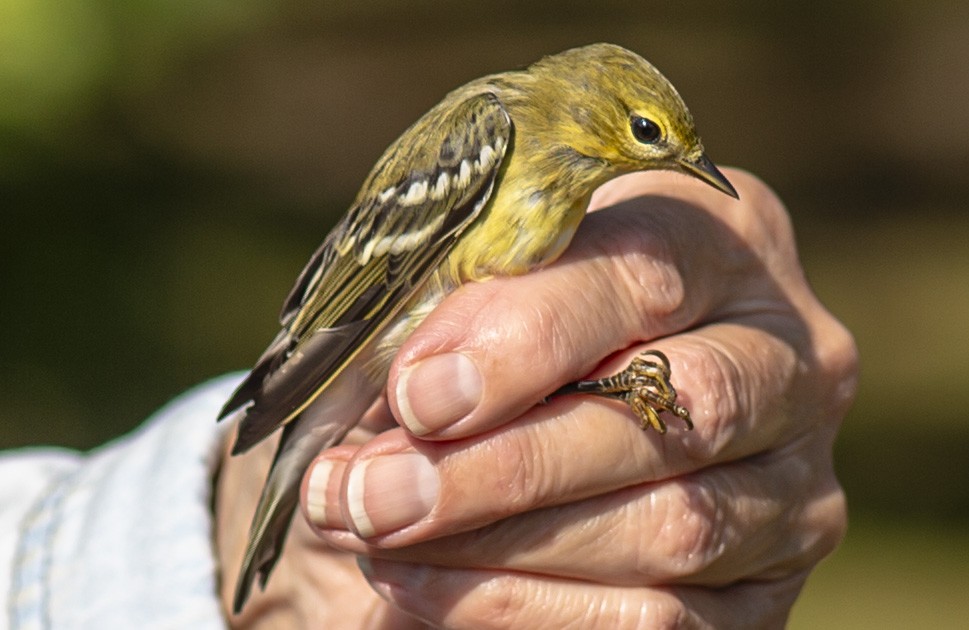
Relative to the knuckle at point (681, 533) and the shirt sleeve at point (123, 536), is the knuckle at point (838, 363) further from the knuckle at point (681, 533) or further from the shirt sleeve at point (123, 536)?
the shirt sleeve at point (123, 536)

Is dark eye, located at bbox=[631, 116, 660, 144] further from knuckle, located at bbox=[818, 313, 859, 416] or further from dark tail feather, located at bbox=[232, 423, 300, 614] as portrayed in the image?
dark tail feather, located at bbox=[232, 423, 300, 614]

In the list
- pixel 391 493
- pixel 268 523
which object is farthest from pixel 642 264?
pixel 268 523

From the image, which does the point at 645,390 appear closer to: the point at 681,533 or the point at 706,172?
the point at 681,533

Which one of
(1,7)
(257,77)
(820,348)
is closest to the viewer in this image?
(820,348)

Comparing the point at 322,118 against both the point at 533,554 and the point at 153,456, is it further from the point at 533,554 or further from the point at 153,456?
the point at 533,554

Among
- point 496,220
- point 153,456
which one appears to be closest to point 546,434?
point 496,220

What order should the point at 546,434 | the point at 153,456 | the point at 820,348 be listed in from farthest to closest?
the point at 153,456 → the point at 820,348 → the point at 546,434
